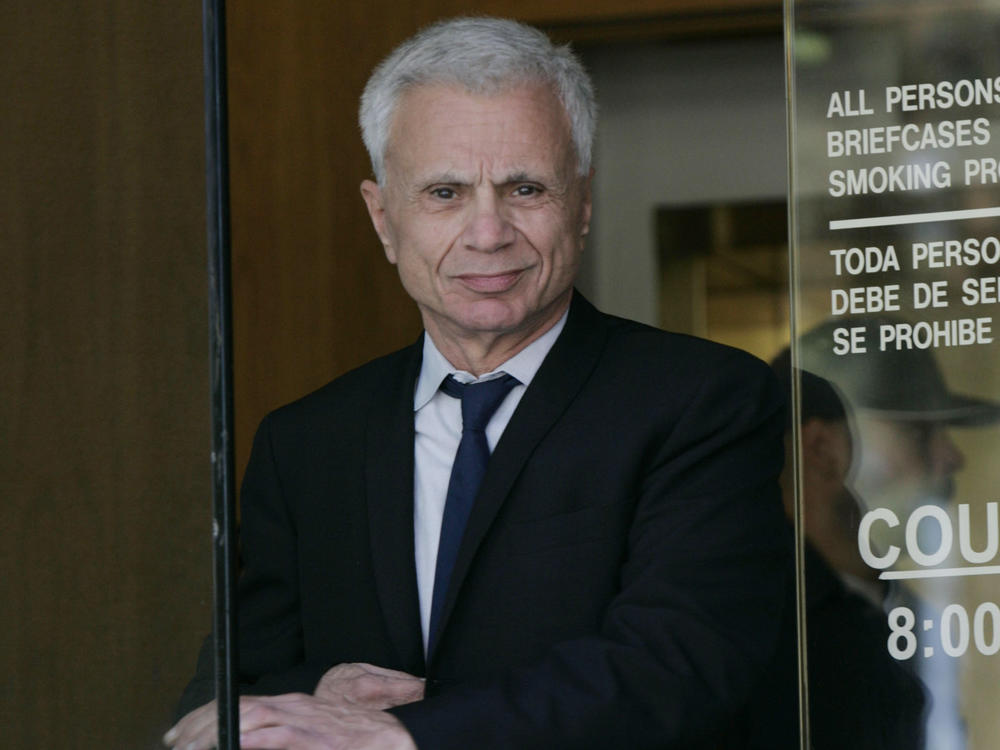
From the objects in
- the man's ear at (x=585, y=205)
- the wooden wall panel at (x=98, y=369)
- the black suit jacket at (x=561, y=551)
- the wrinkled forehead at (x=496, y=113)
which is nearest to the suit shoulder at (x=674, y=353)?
the black suit jacket at (x=561, y=551)

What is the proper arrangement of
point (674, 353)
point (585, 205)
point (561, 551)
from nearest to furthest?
point (561, 551), point (674, 353), point (585, 205)

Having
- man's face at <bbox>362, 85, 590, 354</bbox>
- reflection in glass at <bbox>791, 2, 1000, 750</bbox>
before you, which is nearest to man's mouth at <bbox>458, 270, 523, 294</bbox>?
man's face at <bbox>362, 85, 590, 354</bbox>

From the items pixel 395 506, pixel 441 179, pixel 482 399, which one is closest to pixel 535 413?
pixel 482 399

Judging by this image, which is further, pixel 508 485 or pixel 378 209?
pixel 378 209

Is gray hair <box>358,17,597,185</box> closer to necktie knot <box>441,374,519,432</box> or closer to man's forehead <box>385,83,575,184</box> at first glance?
man's forehead <box>385,83,575,184</box>

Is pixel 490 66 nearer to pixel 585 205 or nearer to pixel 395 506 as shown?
pixel 585 205

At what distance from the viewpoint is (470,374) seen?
204 centimetres

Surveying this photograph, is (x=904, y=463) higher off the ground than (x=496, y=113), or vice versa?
(x=496, y=113)

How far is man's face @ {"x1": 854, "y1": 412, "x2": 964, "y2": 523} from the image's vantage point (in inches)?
73.3

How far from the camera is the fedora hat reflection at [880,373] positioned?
73.5 inches

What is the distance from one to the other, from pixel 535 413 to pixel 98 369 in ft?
2.24

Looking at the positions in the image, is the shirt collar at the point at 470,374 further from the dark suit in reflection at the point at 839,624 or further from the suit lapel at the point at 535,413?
the dark suit in reflection at the point at 839,624

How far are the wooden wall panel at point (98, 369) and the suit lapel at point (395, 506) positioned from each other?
0.53 metres

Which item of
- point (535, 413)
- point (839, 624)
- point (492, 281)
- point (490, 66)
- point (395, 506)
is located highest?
point (490, 66)
